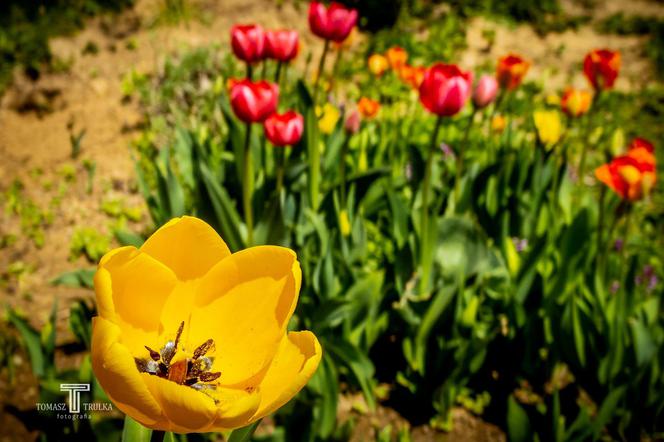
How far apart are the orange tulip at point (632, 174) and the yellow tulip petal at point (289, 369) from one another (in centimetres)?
118

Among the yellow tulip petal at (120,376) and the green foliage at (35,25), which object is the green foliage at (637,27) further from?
the yellow tulip petal at (120,376)

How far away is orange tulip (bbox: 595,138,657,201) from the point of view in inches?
56.4

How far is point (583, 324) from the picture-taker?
66.4 inches

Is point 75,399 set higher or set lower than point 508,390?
higher

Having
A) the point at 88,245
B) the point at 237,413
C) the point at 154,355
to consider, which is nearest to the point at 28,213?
the point at 88,245

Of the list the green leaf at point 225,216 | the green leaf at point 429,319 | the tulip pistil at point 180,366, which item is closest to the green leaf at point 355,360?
the green leaf at point 429,319

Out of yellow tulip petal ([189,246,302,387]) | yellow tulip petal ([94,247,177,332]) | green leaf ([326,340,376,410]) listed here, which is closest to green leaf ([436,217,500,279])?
green leaf ([326,340,376,410])

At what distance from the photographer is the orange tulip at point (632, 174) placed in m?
1.43

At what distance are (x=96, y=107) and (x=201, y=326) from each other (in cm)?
303

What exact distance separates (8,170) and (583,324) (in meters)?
2.97

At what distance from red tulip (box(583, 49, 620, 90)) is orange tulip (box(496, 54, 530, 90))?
0.25 metres

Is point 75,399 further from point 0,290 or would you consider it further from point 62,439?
point 0,290

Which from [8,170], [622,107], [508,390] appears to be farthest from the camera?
[622,107]

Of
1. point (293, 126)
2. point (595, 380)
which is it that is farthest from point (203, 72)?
point (595, 380)
